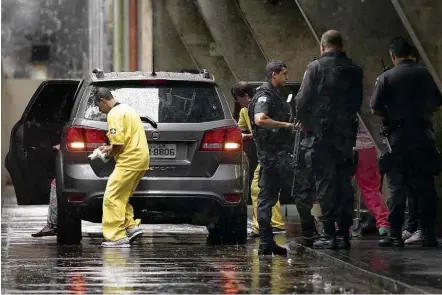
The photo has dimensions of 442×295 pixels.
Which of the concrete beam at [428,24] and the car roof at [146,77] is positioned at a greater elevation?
the concrete beam at [428,24]

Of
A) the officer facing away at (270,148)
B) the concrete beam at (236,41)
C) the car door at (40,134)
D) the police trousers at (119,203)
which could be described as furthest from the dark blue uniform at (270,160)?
the concrete beam at (236,41)

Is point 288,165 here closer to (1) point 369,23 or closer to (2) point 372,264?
(2) point 372,264

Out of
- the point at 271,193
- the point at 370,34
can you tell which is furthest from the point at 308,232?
the point at 370,34

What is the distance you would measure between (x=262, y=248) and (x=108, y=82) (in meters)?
2.50

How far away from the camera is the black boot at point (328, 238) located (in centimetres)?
1409

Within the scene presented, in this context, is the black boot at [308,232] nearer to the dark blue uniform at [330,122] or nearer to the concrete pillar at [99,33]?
the dark blue uniform at [330,122]

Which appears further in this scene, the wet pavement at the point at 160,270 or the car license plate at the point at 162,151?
the car license plate at the point at 162,151

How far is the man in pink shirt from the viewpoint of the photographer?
16.0m

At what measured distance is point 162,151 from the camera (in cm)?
1545

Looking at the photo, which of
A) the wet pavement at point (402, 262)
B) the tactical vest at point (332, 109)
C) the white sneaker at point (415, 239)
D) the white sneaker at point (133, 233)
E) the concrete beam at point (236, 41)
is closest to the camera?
the wet pavement at point (402, 262)

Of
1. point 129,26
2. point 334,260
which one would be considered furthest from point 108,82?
point 129,26

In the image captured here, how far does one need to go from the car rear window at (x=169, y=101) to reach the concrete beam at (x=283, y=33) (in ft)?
35.6

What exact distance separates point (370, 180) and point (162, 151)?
220cm

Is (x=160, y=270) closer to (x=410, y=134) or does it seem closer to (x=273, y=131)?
(x=273, y=131)
